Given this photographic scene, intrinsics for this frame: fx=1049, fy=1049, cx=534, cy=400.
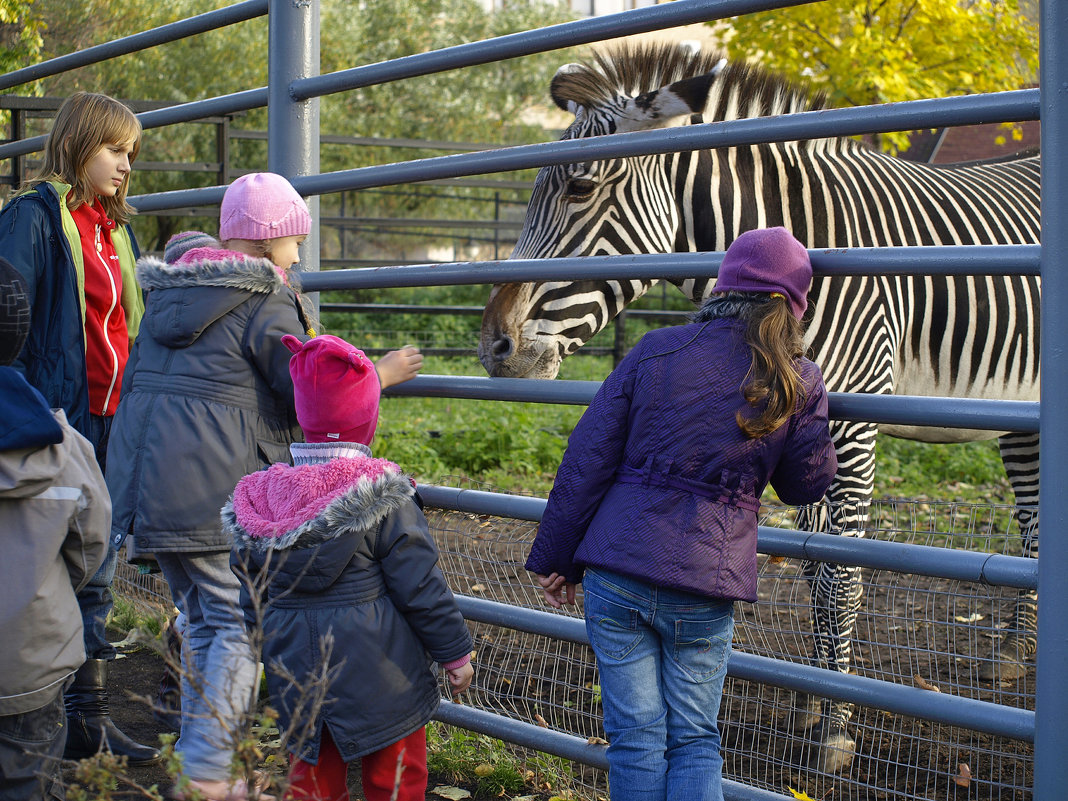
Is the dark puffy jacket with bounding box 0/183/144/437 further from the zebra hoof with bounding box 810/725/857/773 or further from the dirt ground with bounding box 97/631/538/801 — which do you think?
the zebra hoof with bounding box 810/725/857/773

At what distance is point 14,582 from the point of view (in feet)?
6.68

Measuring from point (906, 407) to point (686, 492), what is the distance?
1.61ft

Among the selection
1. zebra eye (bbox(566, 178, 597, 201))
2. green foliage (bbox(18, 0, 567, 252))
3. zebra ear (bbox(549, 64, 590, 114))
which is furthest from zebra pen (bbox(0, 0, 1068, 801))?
green foliage (bbox(18, 0, 567, 252))

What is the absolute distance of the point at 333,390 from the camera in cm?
226

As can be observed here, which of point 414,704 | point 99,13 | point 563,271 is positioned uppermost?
point 99,13

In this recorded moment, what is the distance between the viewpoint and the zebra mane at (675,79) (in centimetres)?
360

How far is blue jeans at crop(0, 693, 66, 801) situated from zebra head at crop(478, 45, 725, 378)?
163cm

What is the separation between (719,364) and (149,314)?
1507 millimetres

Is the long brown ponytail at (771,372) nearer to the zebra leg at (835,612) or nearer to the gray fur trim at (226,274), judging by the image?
the gray fur trim at (226,274)

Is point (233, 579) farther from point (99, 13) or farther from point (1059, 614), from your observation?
point (99, 13)

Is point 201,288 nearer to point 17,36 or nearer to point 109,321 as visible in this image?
point 109,321

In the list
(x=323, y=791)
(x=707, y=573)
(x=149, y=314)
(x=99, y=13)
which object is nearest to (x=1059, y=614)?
(x=707, y=573)

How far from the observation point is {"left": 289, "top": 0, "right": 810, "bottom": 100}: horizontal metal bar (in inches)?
93.4

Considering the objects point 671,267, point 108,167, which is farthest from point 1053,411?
point 108,167
